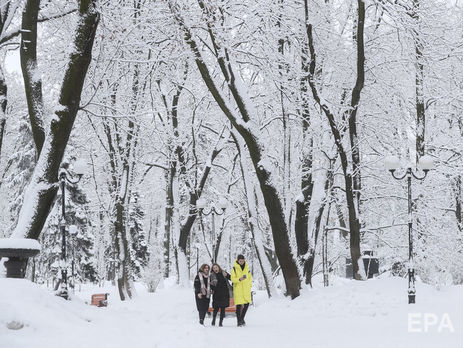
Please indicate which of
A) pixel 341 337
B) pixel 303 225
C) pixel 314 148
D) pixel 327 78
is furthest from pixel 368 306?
pixel 327 78

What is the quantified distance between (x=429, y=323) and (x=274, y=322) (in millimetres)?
3845

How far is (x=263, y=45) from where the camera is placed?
17516mm

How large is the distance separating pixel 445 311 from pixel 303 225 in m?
7.54

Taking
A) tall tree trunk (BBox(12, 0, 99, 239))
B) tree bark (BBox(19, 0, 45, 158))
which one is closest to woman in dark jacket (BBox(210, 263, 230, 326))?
tall tree trunk (BBox(12, 0, 99, 239))

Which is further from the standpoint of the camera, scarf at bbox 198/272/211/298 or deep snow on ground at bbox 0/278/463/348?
scarf at bbox 198/272/211/298

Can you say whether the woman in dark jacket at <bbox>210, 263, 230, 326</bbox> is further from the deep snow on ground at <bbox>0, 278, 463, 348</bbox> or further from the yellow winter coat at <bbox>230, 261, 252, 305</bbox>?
the deep snow on ground at <bbox>0, 278, 463, 348</bbox>

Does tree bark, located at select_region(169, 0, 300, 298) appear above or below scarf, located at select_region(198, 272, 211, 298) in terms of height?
above

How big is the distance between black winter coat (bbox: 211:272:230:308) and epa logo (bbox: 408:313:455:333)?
4048mm

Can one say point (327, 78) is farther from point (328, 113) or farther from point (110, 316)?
point (110, 316)

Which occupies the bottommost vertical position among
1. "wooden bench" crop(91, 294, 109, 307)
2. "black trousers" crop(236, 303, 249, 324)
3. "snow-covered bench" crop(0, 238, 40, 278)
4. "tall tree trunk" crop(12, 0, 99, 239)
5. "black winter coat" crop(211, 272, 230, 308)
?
"wooden bench" crop(91, 294, 109, 307)

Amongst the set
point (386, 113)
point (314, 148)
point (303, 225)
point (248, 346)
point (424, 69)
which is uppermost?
point (424, 69)

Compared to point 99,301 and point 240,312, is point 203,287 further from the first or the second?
point 99,301

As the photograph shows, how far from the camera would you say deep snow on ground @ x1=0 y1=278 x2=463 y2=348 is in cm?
716

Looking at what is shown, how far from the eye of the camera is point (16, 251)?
8609mm
